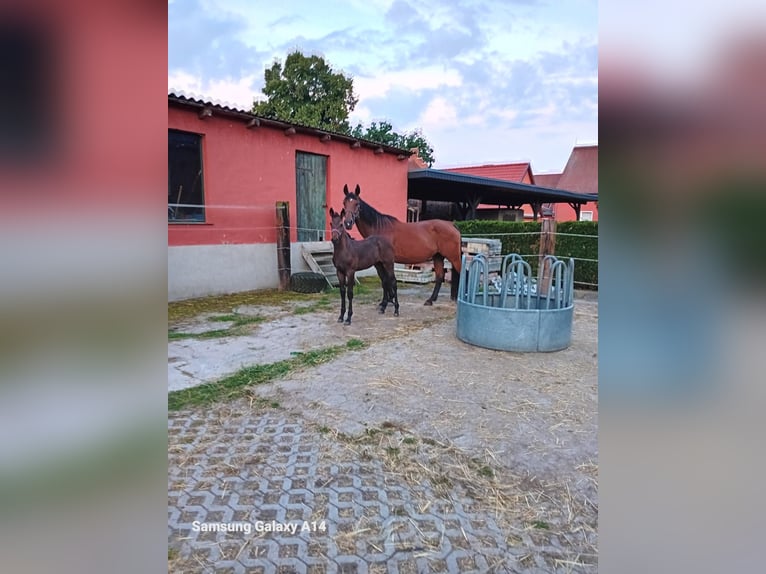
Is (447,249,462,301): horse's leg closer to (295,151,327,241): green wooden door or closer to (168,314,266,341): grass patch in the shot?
(168,314,266,341): grass patch

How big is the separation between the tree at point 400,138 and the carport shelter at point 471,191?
16.5 meters

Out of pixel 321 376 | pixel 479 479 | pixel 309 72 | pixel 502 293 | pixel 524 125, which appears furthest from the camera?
pixel 309 72

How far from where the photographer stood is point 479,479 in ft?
6.93

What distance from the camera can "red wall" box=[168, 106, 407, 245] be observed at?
6.73m

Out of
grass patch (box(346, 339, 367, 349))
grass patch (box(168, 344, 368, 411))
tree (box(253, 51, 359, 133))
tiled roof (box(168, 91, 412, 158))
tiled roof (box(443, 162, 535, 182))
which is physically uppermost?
tree (box(253, 51, 359, 133))

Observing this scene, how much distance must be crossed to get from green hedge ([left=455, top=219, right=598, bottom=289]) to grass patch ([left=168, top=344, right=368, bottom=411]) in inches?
215

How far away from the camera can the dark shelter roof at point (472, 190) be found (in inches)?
422

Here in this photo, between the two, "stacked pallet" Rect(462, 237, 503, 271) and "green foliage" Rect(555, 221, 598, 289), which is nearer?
"stacked pallet" Rect(462, 237, 503, 271)

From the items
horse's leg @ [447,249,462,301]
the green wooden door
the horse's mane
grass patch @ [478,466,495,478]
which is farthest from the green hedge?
grass patch @ [478,466,495,478]
